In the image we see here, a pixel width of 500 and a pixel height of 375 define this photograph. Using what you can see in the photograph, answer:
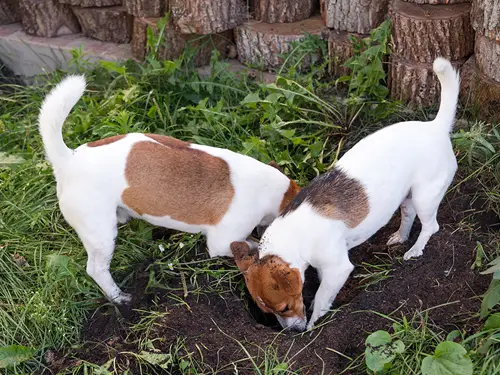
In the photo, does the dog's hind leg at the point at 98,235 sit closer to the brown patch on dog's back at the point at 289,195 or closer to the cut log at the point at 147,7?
the brown patch on dog's back at the point at 289,195

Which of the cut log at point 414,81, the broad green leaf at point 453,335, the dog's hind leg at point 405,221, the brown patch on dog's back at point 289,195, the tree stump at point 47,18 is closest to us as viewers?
the broad green leaf at point 453,335

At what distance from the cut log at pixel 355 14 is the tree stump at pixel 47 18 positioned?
2.65m

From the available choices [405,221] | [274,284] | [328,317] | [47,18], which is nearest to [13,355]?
[274,284]

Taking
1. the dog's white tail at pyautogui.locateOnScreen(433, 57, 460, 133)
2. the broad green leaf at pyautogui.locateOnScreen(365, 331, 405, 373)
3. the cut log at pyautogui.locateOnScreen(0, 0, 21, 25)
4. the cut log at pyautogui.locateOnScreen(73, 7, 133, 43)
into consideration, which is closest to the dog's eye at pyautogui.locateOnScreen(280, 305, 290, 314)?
the broad green leaf at pyautogui.locateOnScreen(365, 331, 405, 373)

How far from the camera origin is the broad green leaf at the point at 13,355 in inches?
145

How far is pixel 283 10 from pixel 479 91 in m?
1.80

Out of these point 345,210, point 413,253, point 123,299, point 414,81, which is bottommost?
point 123,299

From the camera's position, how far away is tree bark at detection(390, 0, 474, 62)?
4.77m

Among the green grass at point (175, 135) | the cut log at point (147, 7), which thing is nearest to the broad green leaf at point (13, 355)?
the green grass at point (175, 135)

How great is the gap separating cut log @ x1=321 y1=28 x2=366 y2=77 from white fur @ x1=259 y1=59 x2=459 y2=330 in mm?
1471

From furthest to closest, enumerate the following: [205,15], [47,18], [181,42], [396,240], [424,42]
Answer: [47,18] < [181,42] < [205,15] < [424,42] < [396,240]

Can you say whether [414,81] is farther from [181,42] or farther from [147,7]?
[147,7]

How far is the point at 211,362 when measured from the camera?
357 cm

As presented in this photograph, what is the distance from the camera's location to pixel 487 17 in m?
4.42
